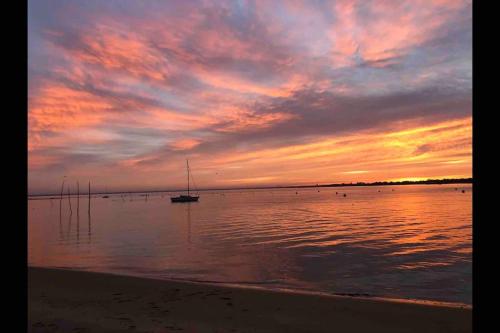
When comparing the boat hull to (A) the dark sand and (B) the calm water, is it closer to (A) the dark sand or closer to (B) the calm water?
(B) the calm water

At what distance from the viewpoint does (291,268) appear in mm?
22016

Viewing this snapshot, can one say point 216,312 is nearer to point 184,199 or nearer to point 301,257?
point 301,257

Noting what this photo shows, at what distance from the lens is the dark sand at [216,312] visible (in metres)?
10.2

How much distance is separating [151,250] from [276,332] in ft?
75.8

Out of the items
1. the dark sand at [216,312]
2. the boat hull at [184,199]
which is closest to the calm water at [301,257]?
the dark sand at [216,312]

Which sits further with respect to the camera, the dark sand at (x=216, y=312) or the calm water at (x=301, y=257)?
the calm water at (x=301, y=257)

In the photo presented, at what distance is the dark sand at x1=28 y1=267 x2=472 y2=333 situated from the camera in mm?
10219

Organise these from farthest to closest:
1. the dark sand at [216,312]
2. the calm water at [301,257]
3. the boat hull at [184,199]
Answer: the boat hull at [184,199] → the calm water at [301,257] → the dark sand at [216,312]

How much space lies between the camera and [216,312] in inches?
466

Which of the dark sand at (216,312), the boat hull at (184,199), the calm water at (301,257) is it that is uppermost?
the dark sand at (216,312)

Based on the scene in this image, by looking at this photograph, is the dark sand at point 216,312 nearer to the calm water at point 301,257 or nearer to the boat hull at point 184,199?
the calm water at point 301,257

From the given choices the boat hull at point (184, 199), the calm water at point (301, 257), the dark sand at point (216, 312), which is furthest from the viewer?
the boat hull at point (184, 199)

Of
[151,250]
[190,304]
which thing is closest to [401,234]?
[151,250]
